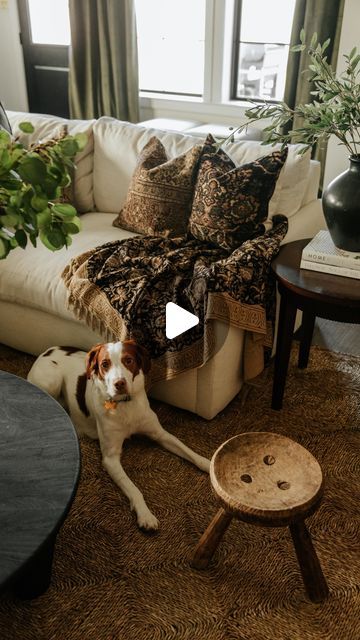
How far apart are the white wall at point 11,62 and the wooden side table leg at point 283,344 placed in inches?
147

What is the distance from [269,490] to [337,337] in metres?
1.48

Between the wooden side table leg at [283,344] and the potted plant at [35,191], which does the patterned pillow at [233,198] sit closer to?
the wooden side table leg at [283,344]

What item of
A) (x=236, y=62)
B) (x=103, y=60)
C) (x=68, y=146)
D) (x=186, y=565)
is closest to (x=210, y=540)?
(x=186, y=565)

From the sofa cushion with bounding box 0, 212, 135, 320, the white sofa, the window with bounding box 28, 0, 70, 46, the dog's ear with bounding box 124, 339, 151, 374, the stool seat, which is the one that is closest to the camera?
the stool seat

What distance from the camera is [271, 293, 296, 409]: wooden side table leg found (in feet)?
6.74

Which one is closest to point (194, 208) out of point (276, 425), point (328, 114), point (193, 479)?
point (328, 114)

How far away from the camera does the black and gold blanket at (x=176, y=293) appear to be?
6.48ft

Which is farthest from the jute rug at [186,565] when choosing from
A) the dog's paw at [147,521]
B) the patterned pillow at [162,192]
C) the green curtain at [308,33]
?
the green curtain at [308,33]

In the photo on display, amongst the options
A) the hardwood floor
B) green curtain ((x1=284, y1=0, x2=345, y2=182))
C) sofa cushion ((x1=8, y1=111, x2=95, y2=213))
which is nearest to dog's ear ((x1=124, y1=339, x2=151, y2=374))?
the hardwood floor

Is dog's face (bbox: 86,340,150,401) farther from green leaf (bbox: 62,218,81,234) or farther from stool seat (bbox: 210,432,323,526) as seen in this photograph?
green leaf (bbox: 62,218,81,234)

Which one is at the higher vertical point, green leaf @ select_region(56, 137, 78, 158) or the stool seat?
green leaf @ select_region(56, 137, 78, 158)

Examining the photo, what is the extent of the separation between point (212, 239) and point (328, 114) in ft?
2.14

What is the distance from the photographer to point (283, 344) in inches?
82.8

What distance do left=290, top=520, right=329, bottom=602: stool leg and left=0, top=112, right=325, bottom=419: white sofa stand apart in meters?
0.72
